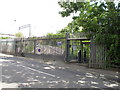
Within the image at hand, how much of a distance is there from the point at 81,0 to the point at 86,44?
14.5 feet

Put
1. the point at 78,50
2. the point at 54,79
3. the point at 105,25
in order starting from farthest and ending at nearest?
the point at 78,50 < the point at 105,25 < the point at 54,79

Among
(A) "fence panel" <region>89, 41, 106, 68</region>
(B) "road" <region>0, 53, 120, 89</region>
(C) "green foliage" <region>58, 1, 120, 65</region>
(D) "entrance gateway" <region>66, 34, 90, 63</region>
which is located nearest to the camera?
(B) "road" <region>0, 53, 120, 89</region>

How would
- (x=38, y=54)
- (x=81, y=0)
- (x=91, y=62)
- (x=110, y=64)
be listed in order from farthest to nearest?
(x=38, y=54) < (x=81, y=0) < (x=91, y=62) < (x=110, y=64)

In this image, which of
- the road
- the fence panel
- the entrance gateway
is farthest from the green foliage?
the entrance gateway

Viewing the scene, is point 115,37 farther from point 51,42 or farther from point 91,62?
point 51,42

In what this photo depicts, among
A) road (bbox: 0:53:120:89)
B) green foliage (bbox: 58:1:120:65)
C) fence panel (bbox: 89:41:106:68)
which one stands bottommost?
road (bbox: 0:53:120:89)

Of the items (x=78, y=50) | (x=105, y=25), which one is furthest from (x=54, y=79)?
(x=78, y=50)

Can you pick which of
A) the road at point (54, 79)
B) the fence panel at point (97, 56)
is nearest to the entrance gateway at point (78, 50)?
the fence panel at point (97, 56)

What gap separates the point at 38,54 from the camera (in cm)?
1619

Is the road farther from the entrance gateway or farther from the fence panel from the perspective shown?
the entrance gateway

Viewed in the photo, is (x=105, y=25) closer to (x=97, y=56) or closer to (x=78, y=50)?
(x=97, y=56)

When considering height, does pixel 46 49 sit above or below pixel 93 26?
below

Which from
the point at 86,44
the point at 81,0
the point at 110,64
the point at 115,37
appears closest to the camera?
the point at 115,37

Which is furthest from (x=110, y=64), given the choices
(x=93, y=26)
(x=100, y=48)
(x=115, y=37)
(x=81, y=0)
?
(x=81, y=0)
